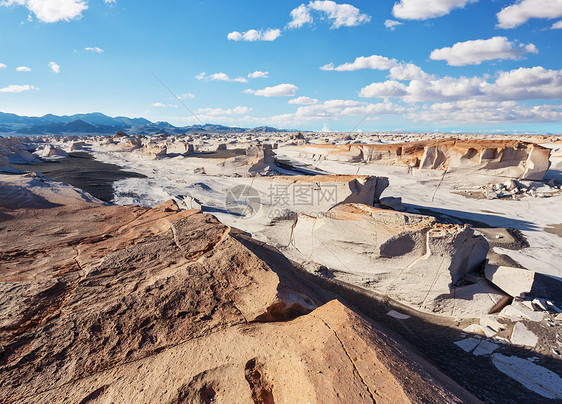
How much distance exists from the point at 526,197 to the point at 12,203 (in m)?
19.5

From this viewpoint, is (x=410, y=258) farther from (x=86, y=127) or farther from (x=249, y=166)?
(x=86, y=127)

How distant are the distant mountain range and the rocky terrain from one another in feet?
310

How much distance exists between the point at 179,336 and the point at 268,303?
2.73 feet

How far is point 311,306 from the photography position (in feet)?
9.68

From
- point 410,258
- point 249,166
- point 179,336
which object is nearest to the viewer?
point 179,336

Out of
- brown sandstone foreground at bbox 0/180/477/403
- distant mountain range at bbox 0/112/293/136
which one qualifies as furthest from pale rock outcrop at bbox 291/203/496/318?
distant mountain range at bbox 0/112/293/136

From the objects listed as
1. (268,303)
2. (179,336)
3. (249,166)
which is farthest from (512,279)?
(249,166)

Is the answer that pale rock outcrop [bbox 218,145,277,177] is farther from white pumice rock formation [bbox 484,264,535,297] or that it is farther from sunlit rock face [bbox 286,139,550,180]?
white pumice rock formation [bbox 484,264,535,297]

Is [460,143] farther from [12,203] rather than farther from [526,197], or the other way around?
[12,203]

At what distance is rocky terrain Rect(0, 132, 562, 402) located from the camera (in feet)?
6.37

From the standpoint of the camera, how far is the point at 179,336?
7.59ft

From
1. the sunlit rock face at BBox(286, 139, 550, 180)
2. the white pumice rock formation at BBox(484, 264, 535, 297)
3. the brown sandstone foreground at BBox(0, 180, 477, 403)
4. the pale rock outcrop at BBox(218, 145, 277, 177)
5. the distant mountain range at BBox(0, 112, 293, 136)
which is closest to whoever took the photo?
the brown sandstone foreground at BBox(0, 180, 477, 403)

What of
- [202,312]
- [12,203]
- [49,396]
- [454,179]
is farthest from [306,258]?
[454,179]

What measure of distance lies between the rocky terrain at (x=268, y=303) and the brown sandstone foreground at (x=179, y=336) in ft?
0.04
